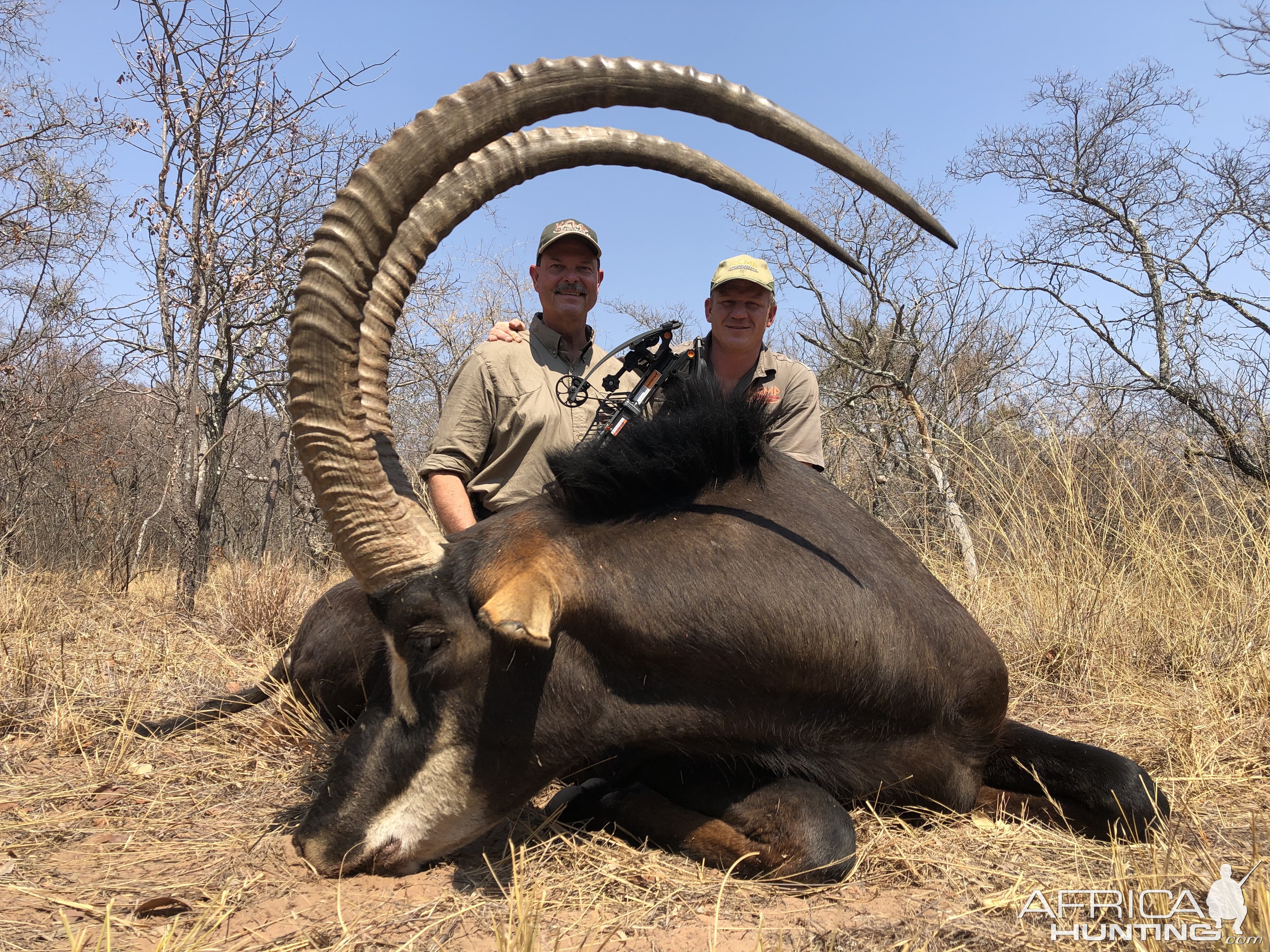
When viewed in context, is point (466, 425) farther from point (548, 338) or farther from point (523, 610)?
point (523, 610)

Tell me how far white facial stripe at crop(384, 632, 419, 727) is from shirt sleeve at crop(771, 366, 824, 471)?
2767mm

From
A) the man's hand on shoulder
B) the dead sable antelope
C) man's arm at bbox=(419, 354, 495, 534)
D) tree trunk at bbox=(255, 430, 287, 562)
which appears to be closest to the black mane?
the dead sable antelope

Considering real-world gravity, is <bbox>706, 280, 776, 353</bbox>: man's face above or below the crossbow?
above

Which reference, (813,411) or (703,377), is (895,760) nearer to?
(703,377)

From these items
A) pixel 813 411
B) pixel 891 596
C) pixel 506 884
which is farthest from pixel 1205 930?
pixel 813 411

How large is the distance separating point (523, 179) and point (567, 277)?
2421mm

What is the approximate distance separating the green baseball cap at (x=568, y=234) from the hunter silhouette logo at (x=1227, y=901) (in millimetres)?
4290

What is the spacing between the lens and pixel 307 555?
1306 centimetres

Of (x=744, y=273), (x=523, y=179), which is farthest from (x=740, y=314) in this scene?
(x=523, y=179)

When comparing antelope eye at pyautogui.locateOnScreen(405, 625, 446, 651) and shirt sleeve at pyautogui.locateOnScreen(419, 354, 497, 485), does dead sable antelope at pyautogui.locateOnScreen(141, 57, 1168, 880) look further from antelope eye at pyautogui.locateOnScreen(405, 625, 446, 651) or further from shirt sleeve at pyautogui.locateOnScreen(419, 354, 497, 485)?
shirt sleeve at pyautogui.locateOnScreen(419, 354, 497, 485)

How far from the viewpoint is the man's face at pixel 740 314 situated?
484 centimetres

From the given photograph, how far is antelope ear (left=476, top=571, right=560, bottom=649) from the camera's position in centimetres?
224

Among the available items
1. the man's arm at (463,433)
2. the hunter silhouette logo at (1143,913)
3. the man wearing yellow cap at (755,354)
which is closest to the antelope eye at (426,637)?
the hunter silhouette logo at (1143,913)

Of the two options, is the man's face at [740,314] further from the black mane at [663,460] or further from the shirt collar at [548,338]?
the black mane at [663,460]
